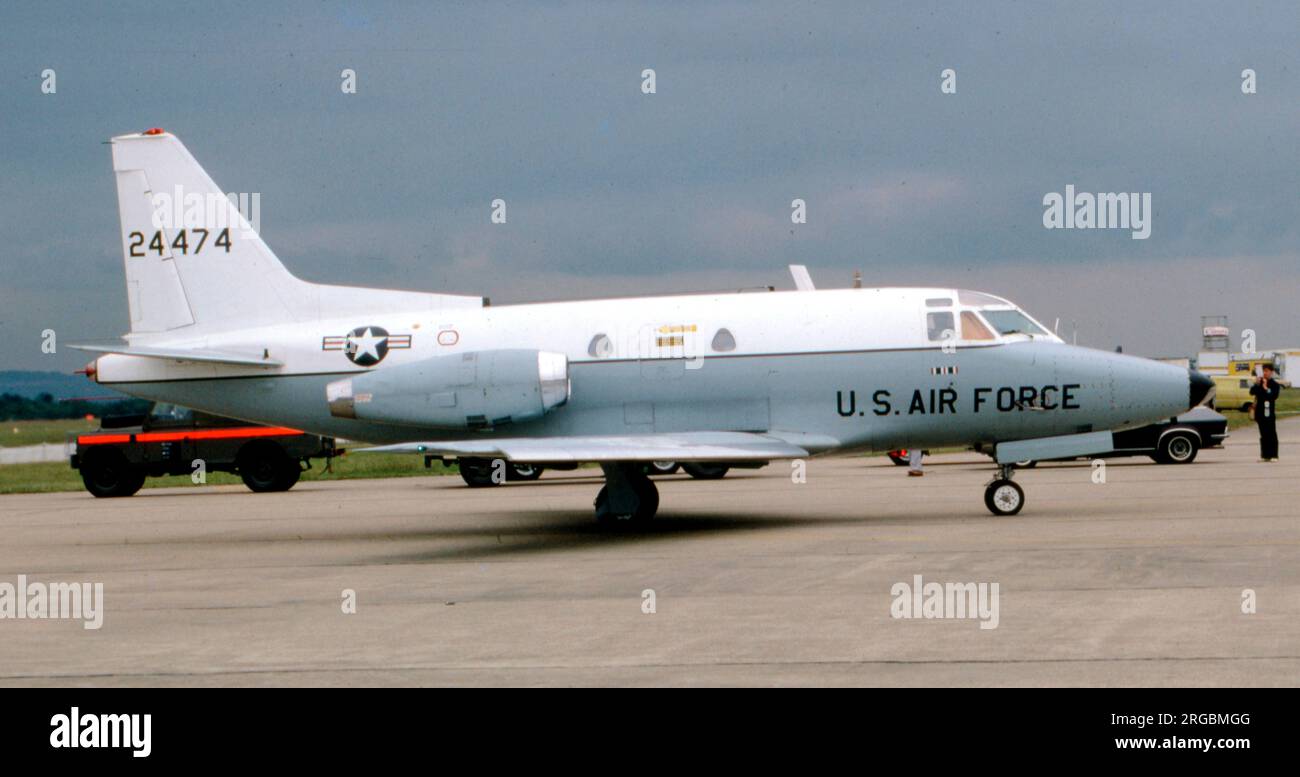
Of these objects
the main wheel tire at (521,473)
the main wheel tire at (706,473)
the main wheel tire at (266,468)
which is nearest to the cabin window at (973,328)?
the main wheel tire at (706,473)

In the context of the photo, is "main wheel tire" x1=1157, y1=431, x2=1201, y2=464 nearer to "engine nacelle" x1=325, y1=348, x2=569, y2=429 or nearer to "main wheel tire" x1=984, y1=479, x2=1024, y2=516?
"main wheel tire" x1=984, y1=479, x2=1024, y2=516

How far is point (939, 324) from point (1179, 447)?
1390cm

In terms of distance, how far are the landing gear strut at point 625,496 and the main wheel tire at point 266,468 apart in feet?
40.2

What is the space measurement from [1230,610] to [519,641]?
540 centimetres

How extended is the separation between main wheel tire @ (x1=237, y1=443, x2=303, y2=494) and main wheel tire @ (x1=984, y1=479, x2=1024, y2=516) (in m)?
16.1

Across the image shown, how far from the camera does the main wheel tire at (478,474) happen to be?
95.8 feet

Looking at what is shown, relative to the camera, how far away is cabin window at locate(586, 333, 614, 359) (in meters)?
18.9

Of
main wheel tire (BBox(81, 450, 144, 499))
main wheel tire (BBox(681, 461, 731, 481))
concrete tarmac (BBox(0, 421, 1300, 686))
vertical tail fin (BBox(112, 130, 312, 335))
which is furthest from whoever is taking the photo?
main wheel tire (BBox(81, 450, 144, 499))

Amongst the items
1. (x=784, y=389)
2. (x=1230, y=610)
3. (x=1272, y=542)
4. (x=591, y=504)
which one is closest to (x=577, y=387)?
(x=784, y=389)

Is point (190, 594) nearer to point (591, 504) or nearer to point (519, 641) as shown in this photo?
point (519, 641)

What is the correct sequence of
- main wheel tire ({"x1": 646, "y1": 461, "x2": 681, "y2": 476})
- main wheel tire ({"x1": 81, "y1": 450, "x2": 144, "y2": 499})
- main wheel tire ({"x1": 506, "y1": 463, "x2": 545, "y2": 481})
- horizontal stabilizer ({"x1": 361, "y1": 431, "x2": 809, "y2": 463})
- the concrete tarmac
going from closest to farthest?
the concrete tarmac
horizontal stabilizer ({"x1": 361, "y1": 431, "x2": 809, "y2": 463})
main wheel tire ({"x1": 81, "y1": 450, "x2": 144, "y2": 499})
main wheel tire ({"x1": 646, "y1": 461, "x2": 681, "y2": 476})
main wheel tire ({"x1": 506, "y1": 463, "x2": 545, "y2": 481})

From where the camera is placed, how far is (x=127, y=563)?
56.4 feet

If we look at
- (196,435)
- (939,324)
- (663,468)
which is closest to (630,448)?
(939,324)

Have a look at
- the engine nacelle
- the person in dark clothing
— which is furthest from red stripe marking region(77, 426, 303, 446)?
the person in dark clothing
